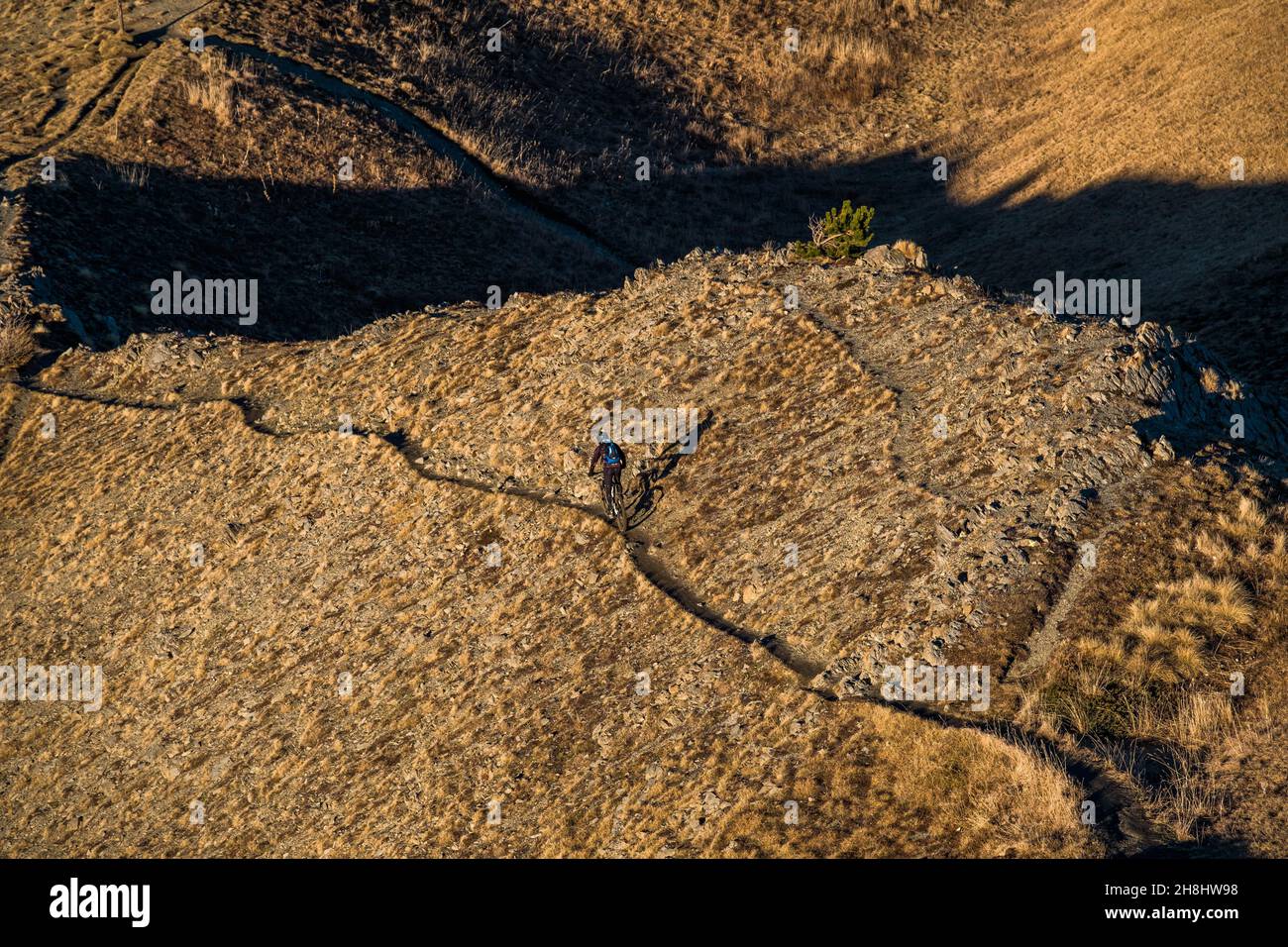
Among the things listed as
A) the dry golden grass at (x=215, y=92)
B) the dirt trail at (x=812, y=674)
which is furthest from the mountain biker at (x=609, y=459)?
the dry golden grass at (x=215, y=92)

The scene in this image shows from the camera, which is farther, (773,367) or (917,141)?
(917,141)

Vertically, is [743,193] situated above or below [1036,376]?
above

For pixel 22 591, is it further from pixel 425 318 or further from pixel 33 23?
pixel 33 23

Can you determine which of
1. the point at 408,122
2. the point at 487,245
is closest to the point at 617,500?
the point at 487,245

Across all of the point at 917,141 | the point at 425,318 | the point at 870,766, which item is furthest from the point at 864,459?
the point at 917,141

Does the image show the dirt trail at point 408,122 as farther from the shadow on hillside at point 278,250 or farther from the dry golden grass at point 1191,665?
the dry golden grass at point 1191,665

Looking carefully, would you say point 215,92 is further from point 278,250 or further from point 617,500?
point 617,500
